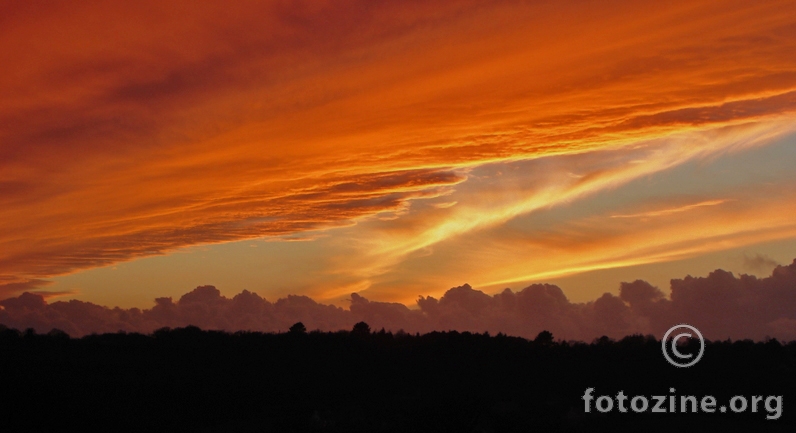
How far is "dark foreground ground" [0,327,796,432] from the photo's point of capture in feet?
185

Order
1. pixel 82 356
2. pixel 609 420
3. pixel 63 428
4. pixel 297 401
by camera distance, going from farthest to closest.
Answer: pixel 82 356 < pixel 297 401 < pixel 609 420 < pixel 63 428

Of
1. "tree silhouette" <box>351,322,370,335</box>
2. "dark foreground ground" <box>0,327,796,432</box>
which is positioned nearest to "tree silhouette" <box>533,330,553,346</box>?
"dark foreground ground" <box>0,327,796,432</box>

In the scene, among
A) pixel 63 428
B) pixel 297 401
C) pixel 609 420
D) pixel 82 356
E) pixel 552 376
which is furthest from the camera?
pixel 552 376

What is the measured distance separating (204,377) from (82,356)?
1093 cm

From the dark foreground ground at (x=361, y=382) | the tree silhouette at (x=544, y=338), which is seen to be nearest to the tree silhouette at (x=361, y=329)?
the dark foreground ground at (x=361, y=382)

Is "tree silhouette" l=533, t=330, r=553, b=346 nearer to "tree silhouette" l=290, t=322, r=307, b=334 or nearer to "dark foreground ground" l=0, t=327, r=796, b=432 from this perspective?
"dark foreground ground" l=0, t=327, r=796, b=432

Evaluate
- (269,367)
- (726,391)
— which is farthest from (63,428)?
(726,391)

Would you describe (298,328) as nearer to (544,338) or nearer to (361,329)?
(361,329)

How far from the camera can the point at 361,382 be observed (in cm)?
6919

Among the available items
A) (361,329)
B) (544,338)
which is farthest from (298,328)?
(544,338)

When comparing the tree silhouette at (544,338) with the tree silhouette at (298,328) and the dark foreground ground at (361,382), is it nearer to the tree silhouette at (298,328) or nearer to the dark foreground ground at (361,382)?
the dark foreground ground at (361,382)

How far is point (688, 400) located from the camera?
6275 centimetres

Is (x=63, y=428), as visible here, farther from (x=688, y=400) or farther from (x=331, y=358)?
(x=688, y=400)

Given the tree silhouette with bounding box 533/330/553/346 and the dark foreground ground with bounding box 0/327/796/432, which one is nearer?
the dark foreground ground with bounding box 0/327/796/432
